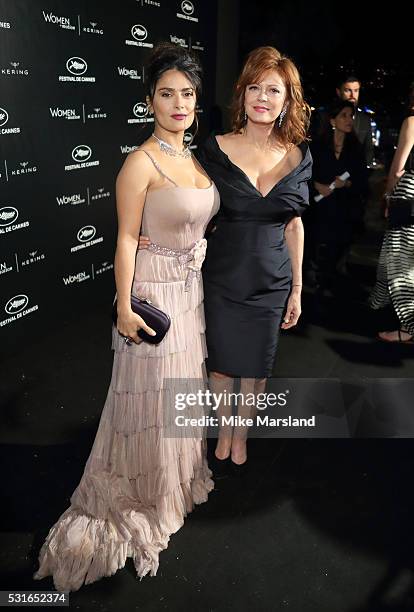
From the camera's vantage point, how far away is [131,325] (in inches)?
83.3

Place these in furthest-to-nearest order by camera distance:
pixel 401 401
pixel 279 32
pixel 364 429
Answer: pixel 279 32
pixel 401 401
pixel 364 429

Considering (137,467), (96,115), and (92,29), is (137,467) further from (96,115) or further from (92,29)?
(92,29)

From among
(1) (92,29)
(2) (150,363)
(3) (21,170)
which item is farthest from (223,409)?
(1) (92,29)

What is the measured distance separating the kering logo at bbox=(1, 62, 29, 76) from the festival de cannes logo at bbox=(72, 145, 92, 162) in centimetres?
76

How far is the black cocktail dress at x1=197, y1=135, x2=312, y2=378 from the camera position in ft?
7.79

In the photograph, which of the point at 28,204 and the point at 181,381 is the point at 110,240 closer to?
the point at 28,204

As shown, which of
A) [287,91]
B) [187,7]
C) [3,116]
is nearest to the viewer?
[287,91]

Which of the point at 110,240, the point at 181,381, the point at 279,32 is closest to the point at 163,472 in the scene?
the point at 181,381

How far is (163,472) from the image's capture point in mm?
2402

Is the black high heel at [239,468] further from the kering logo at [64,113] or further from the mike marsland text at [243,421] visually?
the kering logo at [64,113]

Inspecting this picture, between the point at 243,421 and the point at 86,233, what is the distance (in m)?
2.62

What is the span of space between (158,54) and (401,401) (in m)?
2.81

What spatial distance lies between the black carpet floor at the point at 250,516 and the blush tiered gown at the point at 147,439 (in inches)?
3.8

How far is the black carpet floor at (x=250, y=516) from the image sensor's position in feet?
7.30
